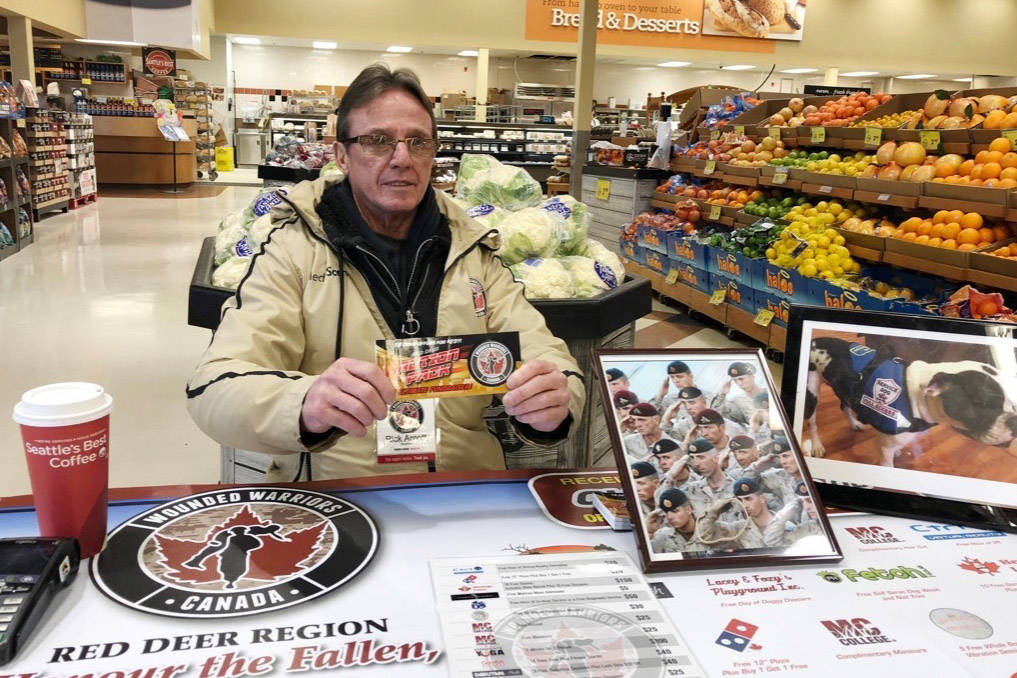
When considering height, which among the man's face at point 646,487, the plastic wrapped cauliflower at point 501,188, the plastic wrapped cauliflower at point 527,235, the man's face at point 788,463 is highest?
the plastic wrapped cauliflower at point 501,188

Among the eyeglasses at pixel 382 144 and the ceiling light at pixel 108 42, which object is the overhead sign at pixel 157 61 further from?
the eyeglasses at pixel 382 144

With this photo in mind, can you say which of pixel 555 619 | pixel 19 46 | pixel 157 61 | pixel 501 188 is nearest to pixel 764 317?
pixel 501 188

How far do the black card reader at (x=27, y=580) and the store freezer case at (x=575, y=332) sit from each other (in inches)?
44.5

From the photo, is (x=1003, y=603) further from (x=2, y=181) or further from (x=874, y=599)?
(x=2, y=181)

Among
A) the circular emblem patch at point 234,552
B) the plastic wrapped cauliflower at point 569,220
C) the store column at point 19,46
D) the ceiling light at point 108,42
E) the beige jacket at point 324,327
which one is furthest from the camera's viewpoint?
the ceiling light at point 108,42

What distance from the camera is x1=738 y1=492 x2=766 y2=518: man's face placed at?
108 centimetres

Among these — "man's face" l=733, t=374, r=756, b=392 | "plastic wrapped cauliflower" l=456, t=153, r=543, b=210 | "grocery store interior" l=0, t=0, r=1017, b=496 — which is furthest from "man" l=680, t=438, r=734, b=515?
"plastic wrapped cauliflower" l=456, t=153, r=543, b=210

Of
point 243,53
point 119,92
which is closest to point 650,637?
point 119,92

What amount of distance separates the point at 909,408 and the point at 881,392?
5 centimetres

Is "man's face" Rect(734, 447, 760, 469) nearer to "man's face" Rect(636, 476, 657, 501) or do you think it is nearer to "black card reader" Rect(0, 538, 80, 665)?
"man's face" Rect(636, 476, 657, 501)

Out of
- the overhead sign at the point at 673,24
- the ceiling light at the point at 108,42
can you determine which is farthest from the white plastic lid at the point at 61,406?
the overhead sign at the point at 673,24

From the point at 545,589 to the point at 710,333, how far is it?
5066mm

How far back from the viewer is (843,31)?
59.4ft

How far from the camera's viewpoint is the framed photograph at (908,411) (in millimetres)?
1195
